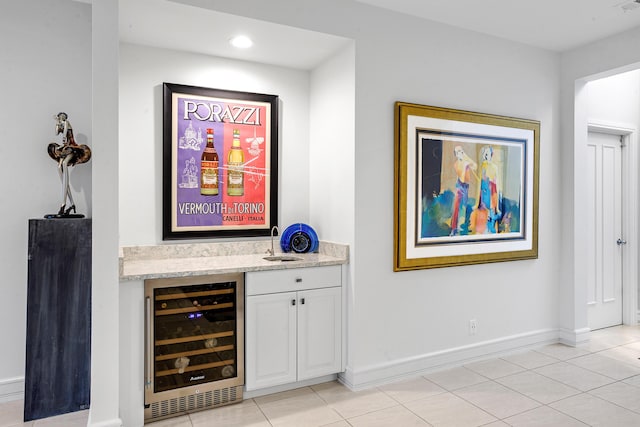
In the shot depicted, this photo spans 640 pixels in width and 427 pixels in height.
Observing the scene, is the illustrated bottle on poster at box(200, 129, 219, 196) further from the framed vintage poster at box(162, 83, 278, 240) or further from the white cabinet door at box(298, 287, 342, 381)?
the white cabinet door at box(298, 287, 342, 381)

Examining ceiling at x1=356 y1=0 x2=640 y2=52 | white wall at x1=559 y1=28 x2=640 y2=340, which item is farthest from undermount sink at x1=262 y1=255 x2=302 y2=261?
white wall at x1=559 y1=28 x2=640 y2=340

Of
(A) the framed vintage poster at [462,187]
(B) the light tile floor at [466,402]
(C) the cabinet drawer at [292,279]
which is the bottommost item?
(B) the light tile floor at [466,402]

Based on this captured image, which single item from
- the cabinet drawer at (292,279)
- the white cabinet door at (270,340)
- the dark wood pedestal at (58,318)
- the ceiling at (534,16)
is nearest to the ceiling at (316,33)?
the ceiling at (534,16)

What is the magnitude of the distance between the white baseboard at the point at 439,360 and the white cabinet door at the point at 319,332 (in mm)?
177

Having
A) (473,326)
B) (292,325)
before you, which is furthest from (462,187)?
(292,325)

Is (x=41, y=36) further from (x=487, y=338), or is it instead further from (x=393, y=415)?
(x=487, y=338)

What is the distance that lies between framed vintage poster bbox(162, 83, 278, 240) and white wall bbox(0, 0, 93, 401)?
618 millimetres

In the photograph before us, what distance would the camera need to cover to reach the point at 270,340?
2775 mm

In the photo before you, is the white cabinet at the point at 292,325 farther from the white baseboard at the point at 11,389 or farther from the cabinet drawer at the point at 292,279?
the white baseboard at the point at 11,389

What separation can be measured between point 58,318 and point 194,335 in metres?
0.81

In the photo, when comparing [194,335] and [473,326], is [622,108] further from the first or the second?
[194,335]

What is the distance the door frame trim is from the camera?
454 centimetres

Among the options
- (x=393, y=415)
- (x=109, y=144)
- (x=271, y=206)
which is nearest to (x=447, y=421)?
(x=393, y=415)

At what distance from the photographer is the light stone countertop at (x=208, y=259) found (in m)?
2.54
